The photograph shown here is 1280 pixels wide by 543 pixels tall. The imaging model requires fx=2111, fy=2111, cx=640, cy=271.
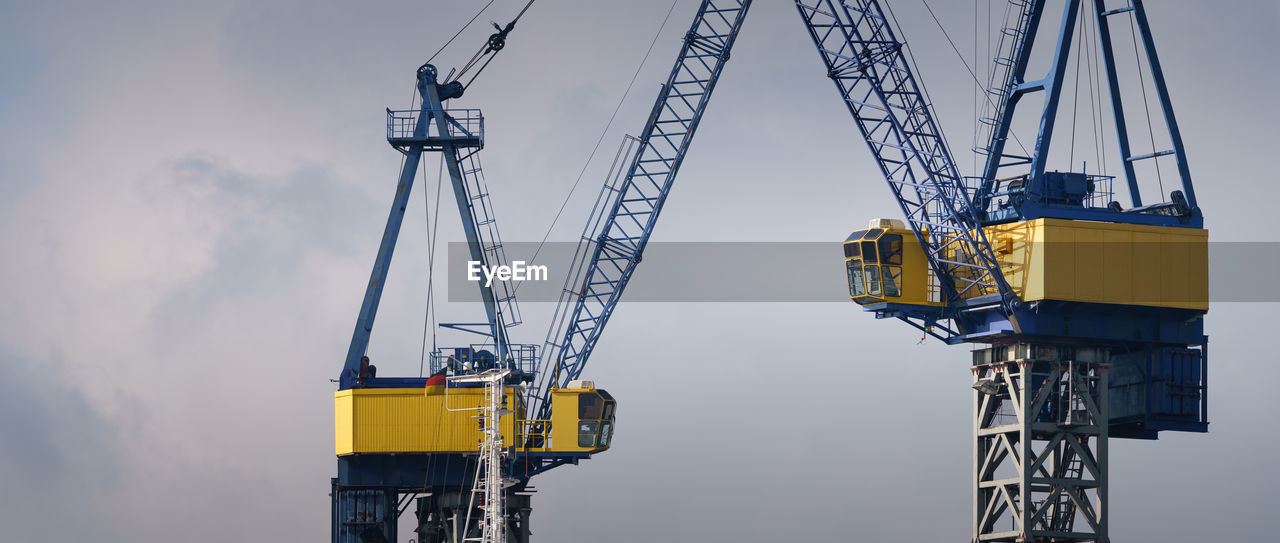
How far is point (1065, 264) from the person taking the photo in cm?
10862

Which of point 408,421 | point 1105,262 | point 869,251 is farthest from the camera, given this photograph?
point 408,421

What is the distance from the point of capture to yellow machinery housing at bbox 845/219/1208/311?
10869 cm

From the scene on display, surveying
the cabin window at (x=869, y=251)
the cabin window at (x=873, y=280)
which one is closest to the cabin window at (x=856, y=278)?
the cabin window at (x=873, y=280)

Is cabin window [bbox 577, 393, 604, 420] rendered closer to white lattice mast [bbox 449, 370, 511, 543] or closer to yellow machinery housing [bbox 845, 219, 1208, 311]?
yellow machinery housing [bbox 845, 219, 1208, 311]

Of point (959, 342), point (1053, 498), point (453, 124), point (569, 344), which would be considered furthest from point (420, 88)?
point (1053, 498)

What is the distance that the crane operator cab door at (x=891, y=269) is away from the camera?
113 metres

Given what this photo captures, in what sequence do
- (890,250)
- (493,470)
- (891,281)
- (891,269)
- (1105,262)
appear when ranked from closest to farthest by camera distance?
1. (493,470)
2. (1105,262)
3. (891,281)
4. (891,269)
5. (890,250)

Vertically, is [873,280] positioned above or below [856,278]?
below

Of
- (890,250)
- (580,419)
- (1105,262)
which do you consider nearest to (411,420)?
(580,419)

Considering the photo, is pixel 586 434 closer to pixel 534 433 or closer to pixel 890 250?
pixel 534 433

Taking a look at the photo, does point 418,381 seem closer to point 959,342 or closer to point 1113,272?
point 959,342

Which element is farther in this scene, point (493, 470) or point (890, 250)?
point (890, 250)

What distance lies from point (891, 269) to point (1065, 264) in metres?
9.57

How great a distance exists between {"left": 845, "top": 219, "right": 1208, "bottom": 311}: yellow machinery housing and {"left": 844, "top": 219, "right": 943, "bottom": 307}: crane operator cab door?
0.18ft
